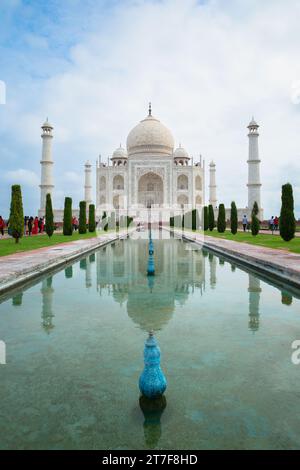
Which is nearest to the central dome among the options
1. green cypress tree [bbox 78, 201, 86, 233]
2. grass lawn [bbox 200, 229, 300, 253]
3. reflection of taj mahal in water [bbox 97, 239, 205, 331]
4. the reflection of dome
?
green cypress tree [bbox 78, 201, 86, 233]

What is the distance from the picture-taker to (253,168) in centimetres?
3206

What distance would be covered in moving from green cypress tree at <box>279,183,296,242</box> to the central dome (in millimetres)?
31204

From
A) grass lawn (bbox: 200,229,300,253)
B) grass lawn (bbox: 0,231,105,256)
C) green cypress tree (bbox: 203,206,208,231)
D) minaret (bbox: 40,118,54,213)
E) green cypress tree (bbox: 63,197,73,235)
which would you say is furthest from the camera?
minaret (bbox: 40,118,54,213)

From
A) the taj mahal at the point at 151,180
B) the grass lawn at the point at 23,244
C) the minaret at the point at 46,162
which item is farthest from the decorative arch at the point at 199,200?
the grass lawn at the point at 23,244

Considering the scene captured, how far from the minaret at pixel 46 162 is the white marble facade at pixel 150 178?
24.6 feet

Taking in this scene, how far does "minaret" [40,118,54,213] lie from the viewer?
1276 inches

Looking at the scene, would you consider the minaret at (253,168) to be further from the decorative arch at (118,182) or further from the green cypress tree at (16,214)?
the green cypress tree at (16,214)

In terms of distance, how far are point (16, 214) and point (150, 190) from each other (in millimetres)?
33019

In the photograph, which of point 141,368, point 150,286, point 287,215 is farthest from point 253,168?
point 141,368

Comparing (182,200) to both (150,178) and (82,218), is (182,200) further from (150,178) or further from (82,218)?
(82,218)

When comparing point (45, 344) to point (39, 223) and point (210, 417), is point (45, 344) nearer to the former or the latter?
point (210, 417)

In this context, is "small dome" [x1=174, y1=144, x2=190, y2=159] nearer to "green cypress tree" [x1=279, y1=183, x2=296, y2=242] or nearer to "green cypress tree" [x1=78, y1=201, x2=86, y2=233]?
"green cypress tree" [x1=78, y1=201, x2=86, y2=233]
